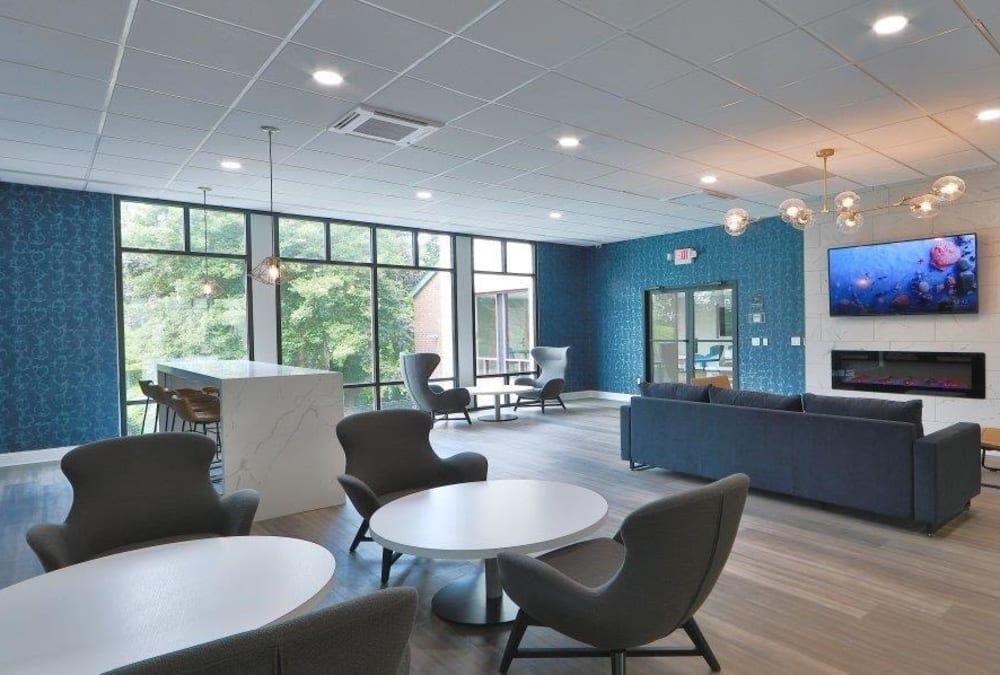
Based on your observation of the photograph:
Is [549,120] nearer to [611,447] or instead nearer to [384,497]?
[384,497]

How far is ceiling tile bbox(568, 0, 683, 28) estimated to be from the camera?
9.84 ft

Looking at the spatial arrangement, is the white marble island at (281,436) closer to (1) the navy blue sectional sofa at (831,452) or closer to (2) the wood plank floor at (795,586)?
(2) the wood plank floor at (795,586)

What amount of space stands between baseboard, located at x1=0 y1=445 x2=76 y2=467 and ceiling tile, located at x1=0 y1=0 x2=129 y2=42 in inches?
204

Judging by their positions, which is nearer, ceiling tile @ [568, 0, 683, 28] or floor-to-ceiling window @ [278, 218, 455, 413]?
ceiling tile @ [568, 0, 683, 28]

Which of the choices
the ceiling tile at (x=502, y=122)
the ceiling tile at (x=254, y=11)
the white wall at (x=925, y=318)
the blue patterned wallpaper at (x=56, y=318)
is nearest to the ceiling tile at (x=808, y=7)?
the ceiling tile at (x=502, y=122)

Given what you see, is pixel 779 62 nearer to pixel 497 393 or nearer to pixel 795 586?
pixel 795 586

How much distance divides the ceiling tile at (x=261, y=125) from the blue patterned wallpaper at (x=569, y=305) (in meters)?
6.64

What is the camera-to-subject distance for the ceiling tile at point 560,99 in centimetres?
399

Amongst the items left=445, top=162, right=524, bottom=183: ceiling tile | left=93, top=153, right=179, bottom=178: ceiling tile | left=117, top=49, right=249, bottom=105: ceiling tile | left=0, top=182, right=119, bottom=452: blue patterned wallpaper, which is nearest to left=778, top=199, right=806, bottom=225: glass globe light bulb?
left=445, top=162, right=524, bottom=183: ceiling tile

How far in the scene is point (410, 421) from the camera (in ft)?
12.4

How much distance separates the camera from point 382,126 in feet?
15.3

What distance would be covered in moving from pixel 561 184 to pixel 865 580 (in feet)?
15.7

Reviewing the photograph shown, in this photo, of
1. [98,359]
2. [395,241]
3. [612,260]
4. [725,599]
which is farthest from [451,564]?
[612,260]

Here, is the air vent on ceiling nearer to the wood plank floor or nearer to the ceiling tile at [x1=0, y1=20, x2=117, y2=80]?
the ceiling tile at [x1=0, y1=20, x2=117, y2=80]
